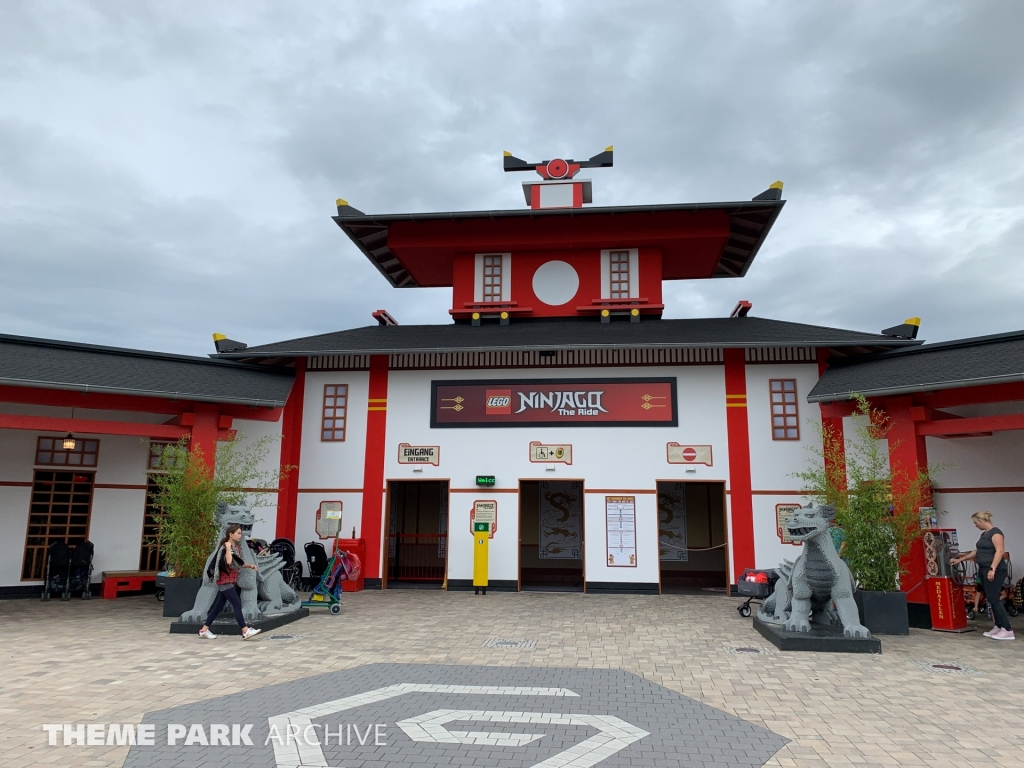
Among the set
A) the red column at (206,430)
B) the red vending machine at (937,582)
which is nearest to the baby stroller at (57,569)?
the red column at (206,430)

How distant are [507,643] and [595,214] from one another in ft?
33.7

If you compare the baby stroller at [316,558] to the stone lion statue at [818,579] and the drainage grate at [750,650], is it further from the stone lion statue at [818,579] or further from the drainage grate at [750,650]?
the stone lion statue at [818,579]

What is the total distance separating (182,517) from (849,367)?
12.4m

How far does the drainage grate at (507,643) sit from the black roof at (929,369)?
6886 mm

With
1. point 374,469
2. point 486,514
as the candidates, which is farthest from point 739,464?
point 374,469

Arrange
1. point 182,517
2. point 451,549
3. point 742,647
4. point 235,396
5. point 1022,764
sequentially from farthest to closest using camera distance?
point 451,549 < point 235,396 < point 182,517 < point 742,647 < point 1022,764

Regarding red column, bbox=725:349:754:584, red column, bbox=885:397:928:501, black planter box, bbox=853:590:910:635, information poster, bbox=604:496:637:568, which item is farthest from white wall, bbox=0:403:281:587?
red column, bbox=885:397:928:501

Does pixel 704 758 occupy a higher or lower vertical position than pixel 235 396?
lower

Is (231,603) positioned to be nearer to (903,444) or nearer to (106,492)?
(106,492)

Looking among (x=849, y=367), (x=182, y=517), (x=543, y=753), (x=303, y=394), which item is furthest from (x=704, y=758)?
(x=303, y=394)

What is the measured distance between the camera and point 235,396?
12461 millimetres

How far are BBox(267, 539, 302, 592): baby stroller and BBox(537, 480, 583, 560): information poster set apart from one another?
7.17m

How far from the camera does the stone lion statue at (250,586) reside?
962 centimetres

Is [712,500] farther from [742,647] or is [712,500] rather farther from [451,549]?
[742,647]
